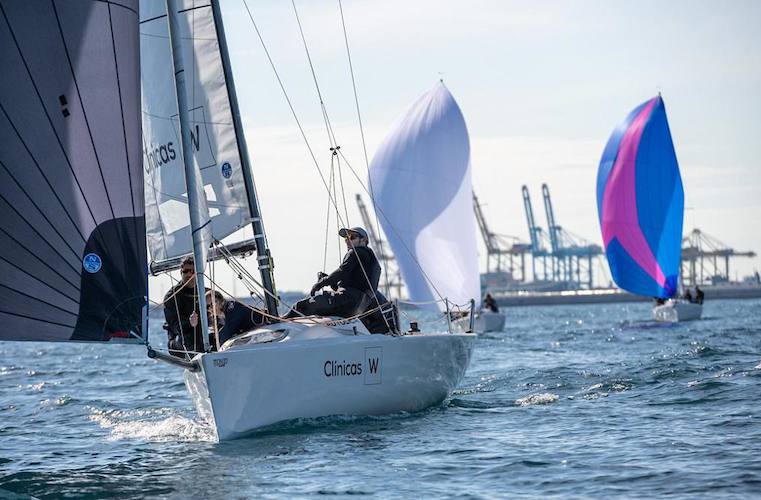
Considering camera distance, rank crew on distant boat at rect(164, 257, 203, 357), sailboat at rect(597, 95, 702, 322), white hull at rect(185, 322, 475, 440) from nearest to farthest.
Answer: white hull at rect(185, 322, 475, 440) < crew on distant boat at rect(164, 257, 203, 357) < sailboat at rect(597, 95, 702, 322)

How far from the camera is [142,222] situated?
680 cm

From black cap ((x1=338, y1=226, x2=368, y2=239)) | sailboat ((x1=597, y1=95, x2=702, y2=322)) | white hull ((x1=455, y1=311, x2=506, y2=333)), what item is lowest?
white hull ((x1=455, y1=311, x2=506, y2=333))

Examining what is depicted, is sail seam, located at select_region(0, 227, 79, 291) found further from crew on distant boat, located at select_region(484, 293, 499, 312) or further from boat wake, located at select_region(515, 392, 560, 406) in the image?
crew on distant boat, located at select_region(484, 293, 499, 312)

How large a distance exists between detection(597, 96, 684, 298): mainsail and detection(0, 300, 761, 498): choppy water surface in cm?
1399

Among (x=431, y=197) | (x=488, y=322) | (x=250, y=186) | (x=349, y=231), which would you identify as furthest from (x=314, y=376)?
(x=488, y=322)

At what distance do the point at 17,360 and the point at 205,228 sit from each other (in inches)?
557

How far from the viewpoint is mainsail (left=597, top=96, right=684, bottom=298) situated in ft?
84.4

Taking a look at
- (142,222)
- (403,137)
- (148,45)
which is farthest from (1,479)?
(403,137)

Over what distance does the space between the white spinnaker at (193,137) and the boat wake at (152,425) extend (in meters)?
1.30

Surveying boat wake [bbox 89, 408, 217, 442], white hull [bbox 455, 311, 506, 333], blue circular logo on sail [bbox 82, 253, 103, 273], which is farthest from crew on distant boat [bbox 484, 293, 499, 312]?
blue circular logo on sail [bbox 82, 253, 103, 273]

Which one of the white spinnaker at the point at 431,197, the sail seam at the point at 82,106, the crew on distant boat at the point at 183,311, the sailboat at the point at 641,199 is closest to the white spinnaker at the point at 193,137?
the crew on distant boat at the point at 183,311

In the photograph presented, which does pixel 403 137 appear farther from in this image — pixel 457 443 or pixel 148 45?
pixel 457 443

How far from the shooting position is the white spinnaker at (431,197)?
1858 centimetres

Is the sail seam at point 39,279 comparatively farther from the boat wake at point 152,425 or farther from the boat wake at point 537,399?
A: the boat wake at point 537,399
